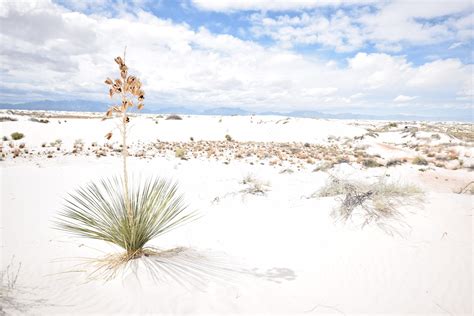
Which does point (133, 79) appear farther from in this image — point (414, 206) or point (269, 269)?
point (414, 206)

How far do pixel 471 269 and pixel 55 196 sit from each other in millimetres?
8776

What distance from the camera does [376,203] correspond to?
201 inches

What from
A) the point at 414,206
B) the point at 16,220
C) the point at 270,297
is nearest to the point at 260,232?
the point at 270,297

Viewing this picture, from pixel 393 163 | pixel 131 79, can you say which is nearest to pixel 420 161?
pixel 393 163

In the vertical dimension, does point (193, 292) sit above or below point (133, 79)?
below

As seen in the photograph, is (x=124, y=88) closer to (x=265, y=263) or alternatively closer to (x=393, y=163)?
(x=265, y=263)

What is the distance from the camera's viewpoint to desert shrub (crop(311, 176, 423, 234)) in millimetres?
4855

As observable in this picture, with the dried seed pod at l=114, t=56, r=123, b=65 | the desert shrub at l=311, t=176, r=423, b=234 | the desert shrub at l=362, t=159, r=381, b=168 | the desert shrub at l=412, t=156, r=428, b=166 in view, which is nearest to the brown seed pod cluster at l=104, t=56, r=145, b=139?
the dried seed pod at l=114, t=56, r=123, b=65

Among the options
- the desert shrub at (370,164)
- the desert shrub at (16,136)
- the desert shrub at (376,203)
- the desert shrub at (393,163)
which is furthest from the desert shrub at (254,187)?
the desert shrub at (16,136)

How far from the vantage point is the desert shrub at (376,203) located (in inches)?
191

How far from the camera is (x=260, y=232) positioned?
5078mm

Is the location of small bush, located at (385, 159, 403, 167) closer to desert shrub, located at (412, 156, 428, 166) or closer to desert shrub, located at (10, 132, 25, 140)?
desert shrub, located at (412, 156, 428, 166)

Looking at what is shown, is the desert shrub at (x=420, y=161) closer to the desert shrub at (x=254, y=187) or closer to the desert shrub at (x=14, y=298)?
the desert shrub at (x=254, y=187)

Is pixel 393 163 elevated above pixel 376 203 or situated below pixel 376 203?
below
